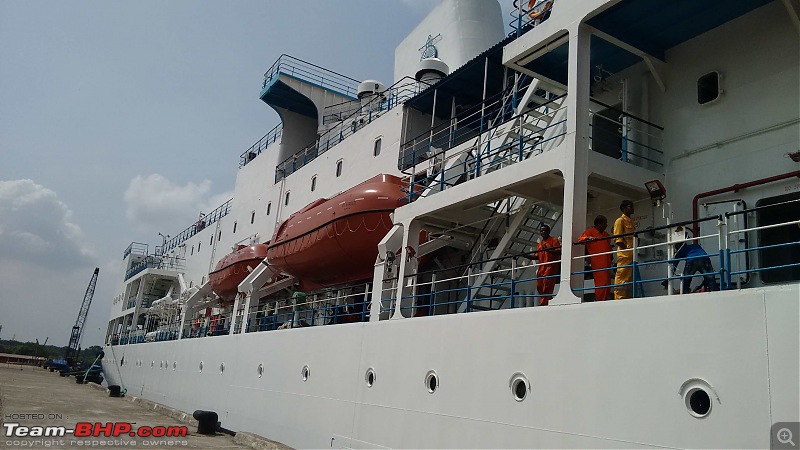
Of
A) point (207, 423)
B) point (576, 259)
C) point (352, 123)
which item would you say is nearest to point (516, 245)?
point (576, 259)

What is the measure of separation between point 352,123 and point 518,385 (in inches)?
498

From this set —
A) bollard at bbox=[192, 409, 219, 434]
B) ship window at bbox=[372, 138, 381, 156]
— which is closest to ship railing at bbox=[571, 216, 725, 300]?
ship window at bbox=[372, 138, 381, 156]

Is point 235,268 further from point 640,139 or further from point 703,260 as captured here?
point 703,260

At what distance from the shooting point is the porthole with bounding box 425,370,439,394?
8094 millimetres

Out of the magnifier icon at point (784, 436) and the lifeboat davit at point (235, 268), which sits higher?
the lifeboat davit at point (235, 268)

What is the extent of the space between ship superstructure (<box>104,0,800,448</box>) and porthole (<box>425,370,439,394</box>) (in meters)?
0.06

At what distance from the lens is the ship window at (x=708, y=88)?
8.05 m

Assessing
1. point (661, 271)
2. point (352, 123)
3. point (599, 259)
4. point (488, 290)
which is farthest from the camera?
point (352, 123)

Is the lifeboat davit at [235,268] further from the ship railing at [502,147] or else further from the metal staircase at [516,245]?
the metal staircase at [516,245]

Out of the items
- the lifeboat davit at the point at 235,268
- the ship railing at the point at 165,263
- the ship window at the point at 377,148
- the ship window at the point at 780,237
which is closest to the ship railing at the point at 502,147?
the ship window at the point at 377,148

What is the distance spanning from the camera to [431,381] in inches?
325

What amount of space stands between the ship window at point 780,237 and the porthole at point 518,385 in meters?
2.99

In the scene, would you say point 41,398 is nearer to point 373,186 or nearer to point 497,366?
point 373,186

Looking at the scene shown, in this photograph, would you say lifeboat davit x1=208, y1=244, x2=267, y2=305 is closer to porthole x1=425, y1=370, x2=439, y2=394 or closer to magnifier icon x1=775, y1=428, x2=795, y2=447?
porthole x1=425, y1=370, x2=439, y2=394
